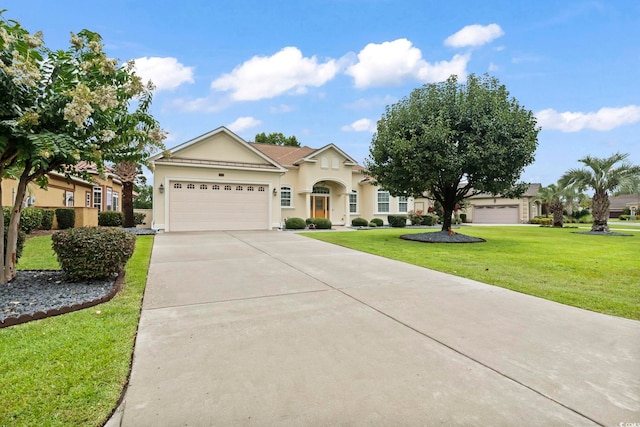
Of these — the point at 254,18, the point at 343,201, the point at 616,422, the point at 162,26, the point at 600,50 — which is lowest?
the point at 616,422

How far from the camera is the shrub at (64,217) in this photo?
15178 millimetres

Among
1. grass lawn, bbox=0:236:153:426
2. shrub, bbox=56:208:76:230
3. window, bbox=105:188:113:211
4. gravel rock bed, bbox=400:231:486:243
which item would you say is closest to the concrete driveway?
grass lawn, bbox=0:236:153:426

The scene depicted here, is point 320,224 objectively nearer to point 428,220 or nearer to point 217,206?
point 217,206

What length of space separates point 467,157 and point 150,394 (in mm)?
12374

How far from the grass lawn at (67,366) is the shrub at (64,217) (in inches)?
553

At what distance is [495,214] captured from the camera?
36.4 meters

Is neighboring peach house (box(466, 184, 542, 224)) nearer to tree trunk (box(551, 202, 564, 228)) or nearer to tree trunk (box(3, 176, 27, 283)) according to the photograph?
tree trunk (box(551, 202, 564, 228))

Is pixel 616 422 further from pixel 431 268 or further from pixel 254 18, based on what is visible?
pixel 254 18

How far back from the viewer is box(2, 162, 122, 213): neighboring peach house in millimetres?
14570

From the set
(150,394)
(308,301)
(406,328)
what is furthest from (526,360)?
(150,394)

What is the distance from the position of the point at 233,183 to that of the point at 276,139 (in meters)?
25.0

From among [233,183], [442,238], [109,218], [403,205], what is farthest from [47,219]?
[403,205]

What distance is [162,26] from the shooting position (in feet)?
37.9

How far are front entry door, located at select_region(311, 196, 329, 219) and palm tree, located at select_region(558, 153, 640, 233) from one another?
16.1m
